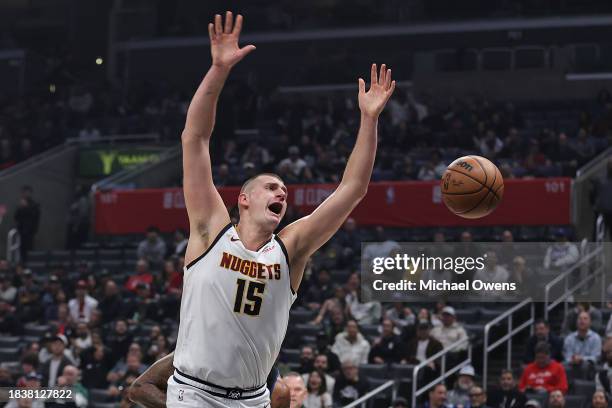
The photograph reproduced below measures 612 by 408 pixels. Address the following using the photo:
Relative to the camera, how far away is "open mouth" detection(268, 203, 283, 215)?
6.10m

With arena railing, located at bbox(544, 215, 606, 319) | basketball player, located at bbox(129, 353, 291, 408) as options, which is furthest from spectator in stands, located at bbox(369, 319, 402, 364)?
basketball player, located at bbox(129, 353, 291, 408)

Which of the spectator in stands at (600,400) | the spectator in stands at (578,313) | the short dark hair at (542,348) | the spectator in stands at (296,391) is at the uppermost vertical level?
the spectator in stands at (578,313)

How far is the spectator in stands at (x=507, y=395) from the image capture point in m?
14.0

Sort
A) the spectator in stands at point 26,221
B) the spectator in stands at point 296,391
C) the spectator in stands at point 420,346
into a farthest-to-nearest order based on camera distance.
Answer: the spectator in stands at point 26,221, the spectator in stands at point 420,346, the spectator in stands at point 296,391

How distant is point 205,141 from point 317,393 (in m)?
9.39

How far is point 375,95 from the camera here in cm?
631

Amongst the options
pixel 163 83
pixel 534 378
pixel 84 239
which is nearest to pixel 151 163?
pixel 84 239

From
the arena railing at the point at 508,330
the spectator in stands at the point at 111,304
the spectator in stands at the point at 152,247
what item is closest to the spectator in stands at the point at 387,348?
the arena railing at the point at 508,330

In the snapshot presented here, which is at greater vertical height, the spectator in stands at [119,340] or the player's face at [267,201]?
the player's face at [267,201]

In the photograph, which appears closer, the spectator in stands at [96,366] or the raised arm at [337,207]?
the raised arm at [337,207]

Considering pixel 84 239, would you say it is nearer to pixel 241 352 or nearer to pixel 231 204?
pixel 231 204

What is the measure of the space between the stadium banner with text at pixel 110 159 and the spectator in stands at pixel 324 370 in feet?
41.0

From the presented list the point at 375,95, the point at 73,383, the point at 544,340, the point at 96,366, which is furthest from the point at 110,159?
the point at 375,95

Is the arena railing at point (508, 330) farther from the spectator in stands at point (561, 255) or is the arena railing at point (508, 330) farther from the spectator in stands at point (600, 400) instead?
the spectator in stands at point (600, 400)
